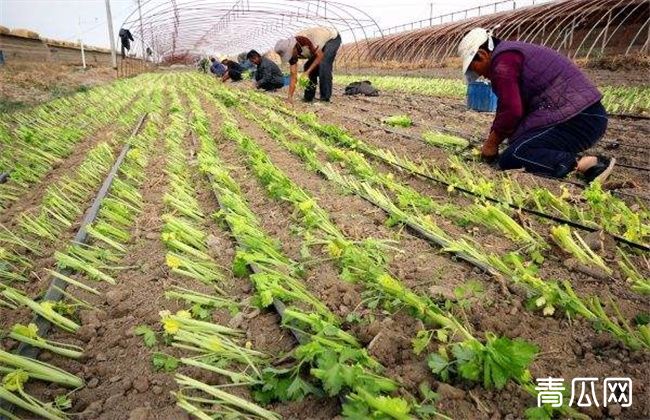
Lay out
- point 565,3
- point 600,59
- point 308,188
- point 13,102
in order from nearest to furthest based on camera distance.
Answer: point 308,188 < point 13,102 < point 600,59 < point 565,3

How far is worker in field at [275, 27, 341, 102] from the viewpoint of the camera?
919cm

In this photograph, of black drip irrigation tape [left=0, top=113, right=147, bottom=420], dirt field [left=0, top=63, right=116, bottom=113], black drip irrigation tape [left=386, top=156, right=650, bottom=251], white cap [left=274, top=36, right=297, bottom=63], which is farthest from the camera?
dirt field [left=0, top=63, right=116, bottom=113]

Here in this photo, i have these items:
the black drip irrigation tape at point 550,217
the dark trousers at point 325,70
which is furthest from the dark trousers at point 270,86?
the black drip irrigation tape at point 550,217

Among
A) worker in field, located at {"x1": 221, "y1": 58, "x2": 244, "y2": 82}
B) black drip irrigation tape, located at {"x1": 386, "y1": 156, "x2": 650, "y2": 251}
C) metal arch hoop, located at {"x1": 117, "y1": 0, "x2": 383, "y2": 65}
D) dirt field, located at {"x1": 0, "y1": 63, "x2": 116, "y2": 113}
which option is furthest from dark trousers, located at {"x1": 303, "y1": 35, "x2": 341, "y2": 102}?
metal arch hoop, located at {"x1": 117, "y1": 0, "x2": 383, "y2": 65}

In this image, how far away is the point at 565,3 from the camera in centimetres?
1733

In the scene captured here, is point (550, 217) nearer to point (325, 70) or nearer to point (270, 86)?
point (325, 70)

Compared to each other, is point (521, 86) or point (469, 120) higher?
point (521, 86)

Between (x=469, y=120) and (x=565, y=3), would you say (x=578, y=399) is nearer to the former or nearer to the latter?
(x=469, y=120)

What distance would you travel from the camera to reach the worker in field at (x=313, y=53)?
9188 mm

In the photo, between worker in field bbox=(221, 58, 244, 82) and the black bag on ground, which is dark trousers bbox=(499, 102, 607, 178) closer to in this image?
the black bag on ground

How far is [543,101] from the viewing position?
3.98 metres

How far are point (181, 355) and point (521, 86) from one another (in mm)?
3734

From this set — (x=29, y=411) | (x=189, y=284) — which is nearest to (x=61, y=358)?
(x=29, y=411)

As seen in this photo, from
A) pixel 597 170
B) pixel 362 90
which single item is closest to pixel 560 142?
pixel 597 170
